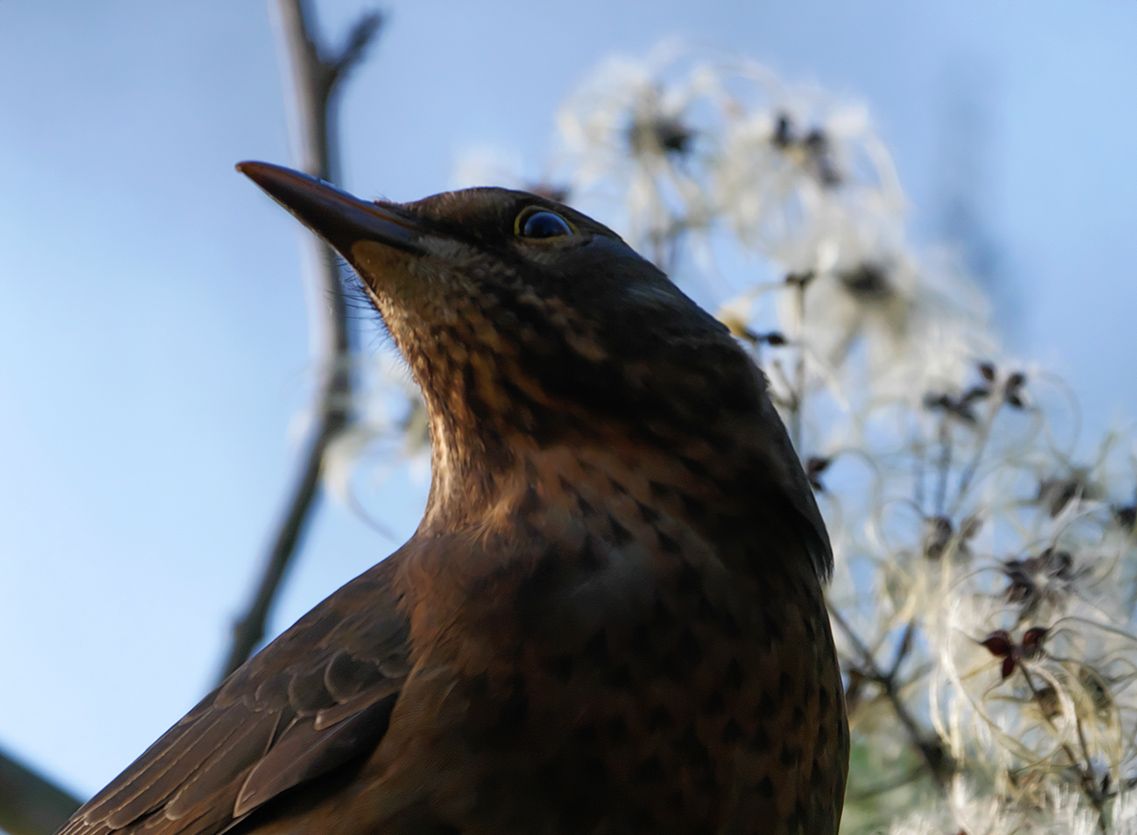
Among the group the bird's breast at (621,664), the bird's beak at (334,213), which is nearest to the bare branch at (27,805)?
the bird's breast at (621,664)

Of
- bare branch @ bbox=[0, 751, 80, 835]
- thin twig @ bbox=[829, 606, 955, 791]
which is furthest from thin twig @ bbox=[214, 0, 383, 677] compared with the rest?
thin twig @ bbox=[829, 606, 955, 791]

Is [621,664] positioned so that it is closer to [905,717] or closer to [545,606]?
[545,606]

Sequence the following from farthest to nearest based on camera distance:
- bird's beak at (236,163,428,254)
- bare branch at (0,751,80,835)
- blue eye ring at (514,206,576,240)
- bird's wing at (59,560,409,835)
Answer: bare branch at (0,751,80,835)
blue eye ring at (514,206,576,240)
bird's beak at (236,163,428,254)
bird's wing at (59,560,409,835)

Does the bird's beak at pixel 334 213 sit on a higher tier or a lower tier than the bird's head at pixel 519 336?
higher

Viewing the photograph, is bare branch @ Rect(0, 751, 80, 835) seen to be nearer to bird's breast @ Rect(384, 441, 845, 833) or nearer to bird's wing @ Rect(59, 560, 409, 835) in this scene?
bird's wing @ Rect(59, 560, 409, 835)

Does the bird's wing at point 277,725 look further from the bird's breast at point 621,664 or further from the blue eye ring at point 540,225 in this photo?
the blue eye ring at point 540,225

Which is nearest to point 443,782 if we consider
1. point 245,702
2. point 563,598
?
point 563,598

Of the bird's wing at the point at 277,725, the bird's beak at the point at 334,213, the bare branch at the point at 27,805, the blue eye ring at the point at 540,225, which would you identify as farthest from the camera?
the bare branch at the point at 27,805
